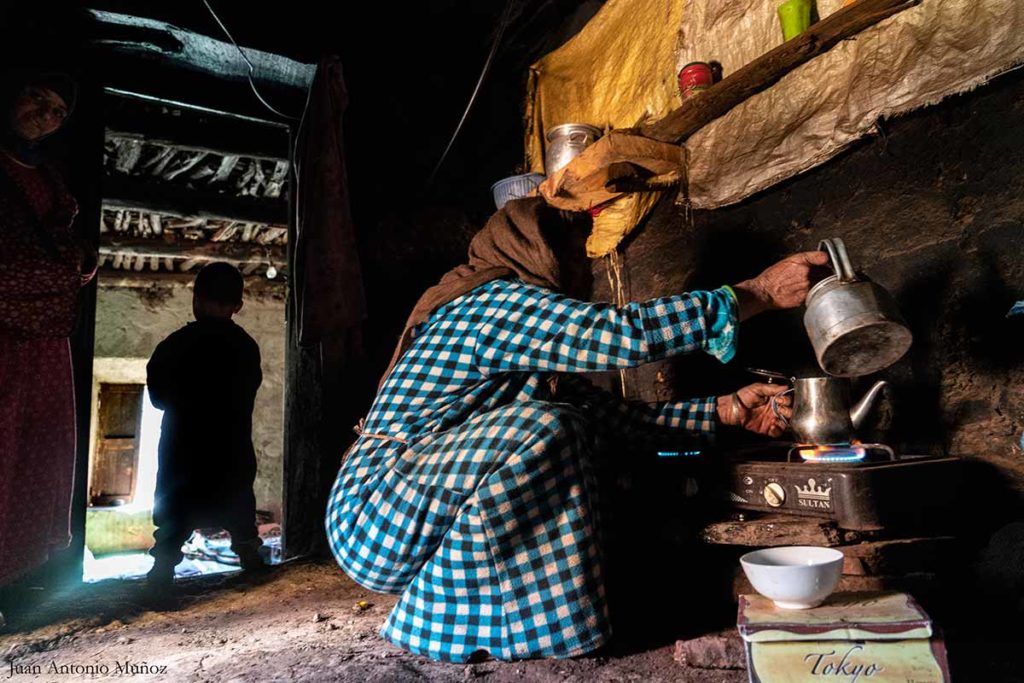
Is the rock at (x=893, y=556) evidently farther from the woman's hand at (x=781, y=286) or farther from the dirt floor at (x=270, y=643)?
the woman's hand at (x=781, y=286)

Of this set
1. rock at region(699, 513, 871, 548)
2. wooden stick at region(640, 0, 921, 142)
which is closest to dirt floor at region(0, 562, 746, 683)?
rock at region(699, 513, 871, 548)

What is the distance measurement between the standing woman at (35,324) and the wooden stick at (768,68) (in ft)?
9.18

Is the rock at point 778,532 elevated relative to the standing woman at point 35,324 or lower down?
lower down

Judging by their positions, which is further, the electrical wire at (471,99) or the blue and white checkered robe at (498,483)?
the electrical wire at (471,99)

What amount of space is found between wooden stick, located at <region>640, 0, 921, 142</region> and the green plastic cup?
133 mm

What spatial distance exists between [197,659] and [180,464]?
5.48 ft

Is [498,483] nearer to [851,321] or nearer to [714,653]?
[714,653]

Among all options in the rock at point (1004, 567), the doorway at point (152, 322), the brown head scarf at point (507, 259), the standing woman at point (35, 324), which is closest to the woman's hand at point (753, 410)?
the rock at point (1004, 567)

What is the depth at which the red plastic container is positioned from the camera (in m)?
2.79

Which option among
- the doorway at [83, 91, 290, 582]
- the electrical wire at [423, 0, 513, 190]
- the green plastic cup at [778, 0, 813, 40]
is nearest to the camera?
the green plastic cup at [778, 0, 813, 40]

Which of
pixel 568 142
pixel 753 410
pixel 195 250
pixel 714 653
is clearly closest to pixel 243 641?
pixel 714 653

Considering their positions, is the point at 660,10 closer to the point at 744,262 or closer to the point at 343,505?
the point at 744,262

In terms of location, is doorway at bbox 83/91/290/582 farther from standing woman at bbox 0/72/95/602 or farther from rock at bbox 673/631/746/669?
rock at bbox 673/631/746/669

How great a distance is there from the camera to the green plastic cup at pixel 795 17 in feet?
7.78
